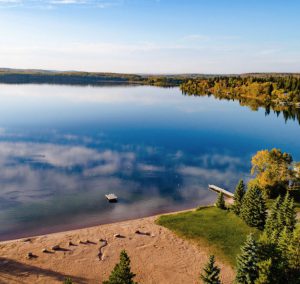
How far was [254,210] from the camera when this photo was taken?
45438 millimetres

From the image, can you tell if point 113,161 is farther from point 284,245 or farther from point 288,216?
point 284,245

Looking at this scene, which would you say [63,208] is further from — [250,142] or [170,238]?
[250,142]

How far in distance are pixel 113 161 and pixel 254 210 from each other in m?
44.7

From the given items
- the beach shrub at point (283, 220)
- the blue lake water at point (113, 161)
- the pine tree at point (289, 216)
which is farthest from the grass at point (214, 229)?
the blue lake water at point (113, 161)

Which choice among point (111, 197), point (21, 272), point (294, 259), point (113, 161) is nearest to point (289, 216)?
point (294, 259)

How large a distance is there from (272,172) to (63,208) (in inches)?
1511

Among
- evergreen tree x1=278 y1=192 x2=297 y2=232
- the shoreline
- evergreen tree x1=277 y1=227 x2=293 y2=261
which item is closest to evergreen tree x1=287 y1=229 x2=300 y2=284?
evergreen tree x1=277 y1=227 x2=293 y2=261

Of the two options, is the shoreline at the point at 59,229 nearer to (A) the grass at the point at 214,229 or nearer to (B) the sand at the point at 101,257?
(B) the sand at the point at 101,257

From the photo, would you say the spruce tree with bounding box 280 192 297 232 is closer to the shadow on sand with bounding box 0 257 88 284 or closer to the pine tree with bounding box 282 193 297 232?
the pine tree with bounding box 282 193 297 232

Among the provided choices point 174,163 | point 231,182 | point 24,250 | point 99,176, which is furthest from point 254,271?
point 174,163

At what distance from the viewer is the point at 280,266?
2642 cm

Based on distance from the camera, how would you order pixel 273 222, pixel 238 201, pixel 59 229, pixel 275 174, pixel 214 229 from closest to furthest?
pixel 273 222 < pixel 214 229 < pixel 59 229 < pixel 238 201 < pixel 275 174

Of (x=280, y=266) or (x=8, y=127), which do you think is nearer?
(x=280, y=266)

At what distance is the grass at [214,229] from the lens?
40.2 meters
